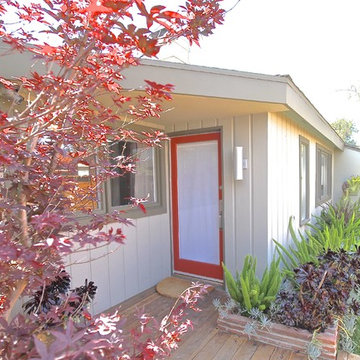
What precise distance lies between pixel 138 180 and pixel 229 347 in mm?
2224

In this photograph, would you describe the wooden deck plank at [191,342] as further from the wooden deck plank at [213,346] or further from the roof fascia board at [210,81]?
the roof fascia board at [210,81]

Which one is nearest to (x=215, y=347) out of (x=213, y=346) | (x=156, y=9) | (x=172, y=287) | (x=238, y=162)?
(x=213, y=346)

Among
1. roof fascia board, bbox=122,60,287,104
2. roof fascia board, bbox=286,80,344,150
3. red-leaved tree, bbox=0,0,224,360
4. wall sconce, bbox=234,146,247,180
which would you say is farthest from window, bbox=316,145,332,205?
red-leaved tree, bbox=0,0,224,360

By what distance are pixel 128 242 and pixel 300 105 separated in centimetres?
284

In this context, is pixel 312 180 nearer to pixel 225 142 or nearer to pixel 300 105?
pixel 300 105

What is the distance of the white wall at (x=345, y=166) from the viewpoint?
9.80 meters

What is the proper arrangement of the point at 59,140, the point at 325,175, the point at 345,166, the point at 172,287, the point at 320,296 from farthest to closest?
1. the point at 345,166
2. the point at 325,175
3. the point at 172,287
4. the point at 320,296
5. the point at 59,140

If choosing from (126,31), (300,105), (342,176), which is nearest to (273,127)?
(300,105)

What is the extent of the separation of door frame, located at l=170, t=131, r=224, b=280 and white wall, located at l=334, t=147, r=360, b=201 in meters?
7.93

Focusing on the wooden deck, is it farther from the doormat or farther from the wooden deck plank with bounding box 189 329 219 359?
the doormat

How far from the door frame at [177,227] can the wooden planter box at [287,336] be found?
119 centimetres

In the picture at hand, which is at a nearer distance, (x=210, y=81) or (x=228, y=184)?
(x=210, y=81)

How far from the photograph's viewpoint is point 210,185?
12.6ft

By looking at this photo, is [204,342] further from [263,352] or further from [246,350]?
[263,352]
